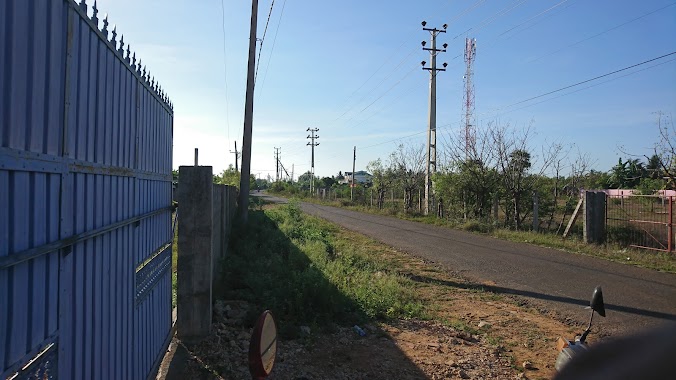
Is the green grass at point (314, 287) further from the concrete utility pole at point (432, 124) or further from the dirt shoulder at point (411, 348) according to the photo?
the concrete utility pole at point (432, 124)

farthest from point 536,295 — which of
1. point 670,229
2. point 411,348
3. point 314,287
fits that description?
point 670,229

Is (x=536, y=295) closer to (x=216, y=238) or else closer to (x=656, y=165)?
(x=216, y=238)

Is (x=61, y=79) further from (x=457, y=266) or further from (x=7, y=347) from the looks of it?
(x=457, y=266)

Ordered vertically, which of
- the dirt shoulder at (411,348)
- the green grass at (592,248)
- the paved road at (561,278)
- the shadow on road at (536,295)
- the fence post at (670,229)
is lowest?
the dirt shoulder at (411,348)

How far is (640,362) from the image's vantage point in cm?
88

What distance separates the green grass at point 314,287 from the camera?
6.59m

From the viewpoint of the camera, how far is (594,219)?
15664mm

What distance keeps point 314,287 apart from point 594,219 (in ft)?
40.1

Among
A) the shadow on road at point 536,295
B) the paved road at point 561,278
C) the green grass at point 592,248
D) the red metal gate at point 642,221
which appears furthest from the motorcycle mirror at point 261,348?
the red metal gate at point 642,221

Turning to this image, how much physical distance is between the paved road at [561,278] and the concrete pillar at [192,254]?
5.10 meters

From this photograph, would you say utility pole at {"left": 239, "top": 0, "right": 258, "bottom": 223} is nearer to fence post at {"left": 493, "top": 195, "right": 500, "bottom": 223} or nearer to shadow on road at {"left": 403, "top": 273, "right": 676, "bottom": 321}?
shadow on road at {"left": 403, "top": 273, "right": 676, "bottom": 321}

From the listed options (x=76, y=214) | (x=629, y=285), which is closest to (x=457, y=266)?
(x=629, y=285)

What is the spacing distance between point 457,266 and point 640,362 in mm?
10682

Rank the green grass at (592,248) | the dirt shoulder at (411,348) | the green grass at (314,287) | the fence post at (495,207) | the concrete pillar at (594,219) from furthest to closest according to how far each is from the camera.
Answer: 1. the fence post at (495,207)
2. the concrete pillar at (594,219)
3. the green grass at (592,248)
4. the green grass at (314,287)
5. the dirt shoulder at (411,348)
